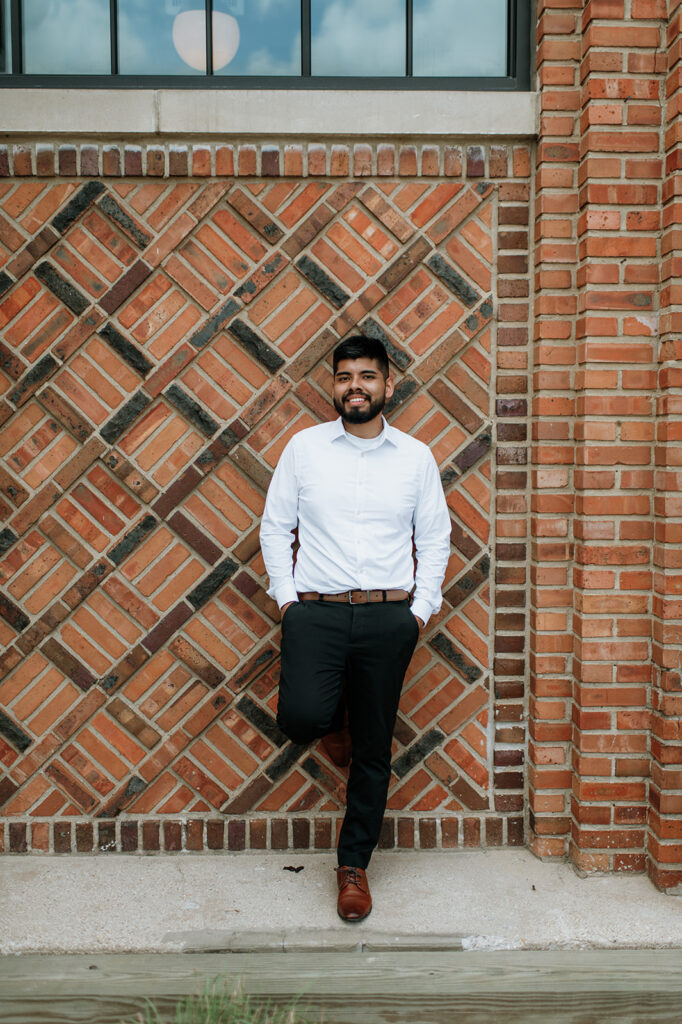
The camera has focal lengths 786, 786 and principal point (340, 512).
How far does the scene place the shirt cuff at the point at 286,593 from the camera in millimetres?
2748

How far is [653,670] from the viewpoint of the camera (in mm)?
2896

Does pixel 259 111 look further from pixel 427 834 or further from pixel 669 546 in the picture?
pixel 427 834

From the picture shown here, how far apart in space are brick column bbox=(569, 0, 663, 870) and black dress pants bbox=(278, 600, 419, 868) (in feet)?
2.43

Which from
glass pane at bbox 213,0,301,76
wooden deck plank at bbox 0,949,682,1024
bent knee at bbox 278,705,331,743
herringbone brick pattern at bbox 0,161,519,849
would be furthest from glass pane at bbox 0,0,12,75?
wooden deck plank at bbox 0,949,682,1024

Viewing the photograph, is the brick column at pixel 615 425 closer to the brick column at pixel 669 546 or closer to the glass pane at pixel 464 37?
the brick column at pixel 669 546

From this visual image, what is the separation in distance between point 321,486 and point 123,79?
1793 millimetres

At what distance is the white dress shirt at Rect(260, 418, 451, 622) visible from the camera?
274 cm

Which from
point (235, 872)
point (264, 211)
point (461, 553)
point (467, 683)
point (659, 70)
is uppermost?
point (659, 70)

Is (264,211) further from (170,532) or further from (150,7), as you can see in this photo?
(170,532)

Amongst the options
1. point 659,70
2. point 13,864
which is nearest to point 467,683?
point 13,864

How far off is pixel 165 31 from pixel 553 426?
215 cm

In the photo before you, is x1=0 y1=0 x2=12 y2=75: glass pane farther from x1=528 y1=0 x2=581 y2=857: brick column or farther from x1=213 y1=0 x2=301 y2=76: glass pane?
x1=528 y1=0 x2=581 y2=857: brick column

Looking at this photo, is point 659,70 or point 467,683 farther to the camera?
point 467,683

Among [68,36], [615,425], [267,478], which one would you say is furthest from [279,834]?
[68,36]
